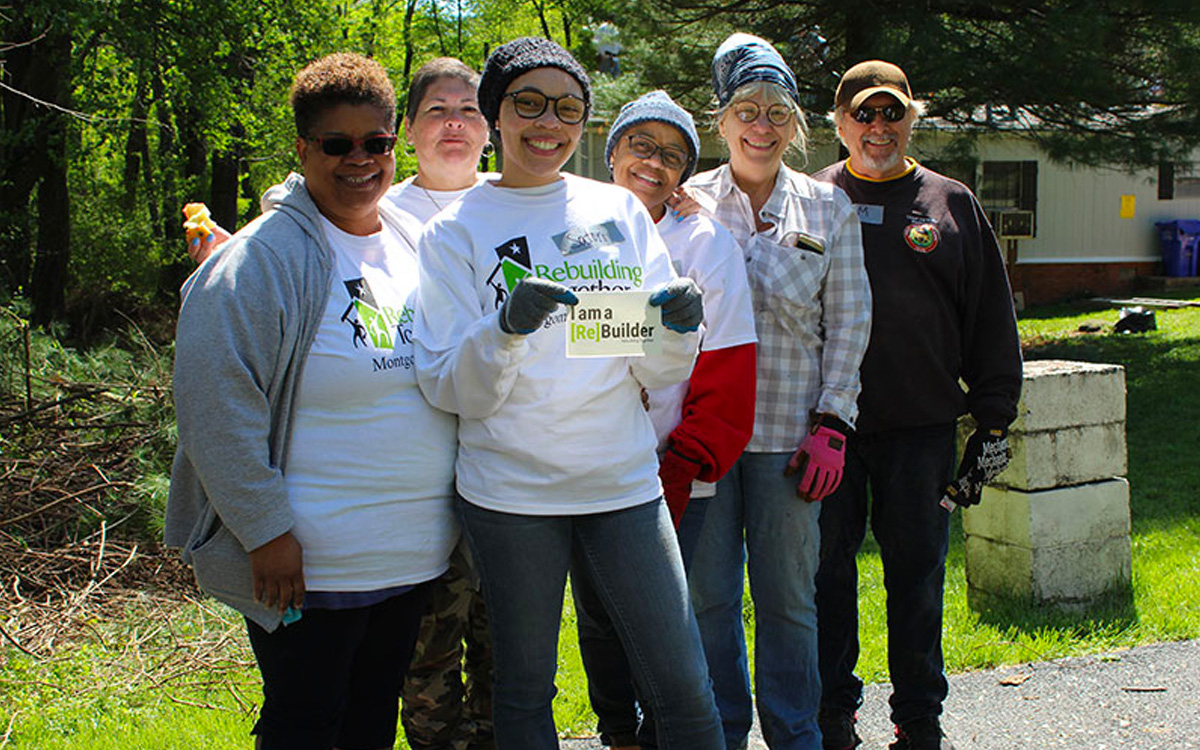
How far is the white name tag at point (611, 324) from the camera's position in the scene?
2432mm

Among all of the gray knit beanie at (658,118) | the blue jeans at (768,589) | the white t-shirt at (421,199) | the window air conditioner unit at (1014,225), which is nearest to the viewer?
the gray knit beanie at (658,118)

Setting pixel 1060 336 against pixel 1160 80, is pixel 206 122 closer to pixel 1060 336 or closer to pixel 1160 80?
pixel 1160 80

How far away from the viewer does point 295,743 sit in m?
2.56

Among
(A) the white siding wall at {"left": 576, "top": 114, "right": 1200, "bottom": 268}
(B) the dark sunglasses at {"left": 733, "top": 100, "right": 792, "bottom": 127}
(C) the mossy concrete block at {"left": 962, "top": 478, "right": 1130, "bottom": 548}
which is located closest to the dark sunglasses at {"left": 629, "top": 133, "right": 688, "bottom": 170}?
(B) the dark sunglasses at {"left": 733, "top": 100, "right": 792, "bottom": 127}

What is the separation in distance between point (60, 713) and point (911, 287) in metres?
3.63

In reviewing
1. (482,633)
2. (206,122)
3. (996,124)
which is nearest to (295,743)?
(482,633)

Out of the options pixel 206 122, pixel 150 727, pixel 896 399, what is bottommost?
pixel 150 727

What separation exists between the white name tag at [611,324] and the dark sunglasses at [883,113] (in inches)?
59.6

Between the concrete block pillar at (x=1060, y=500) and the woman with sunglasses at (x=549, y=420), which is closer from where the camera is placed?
the woman with sunglasses at (x=549, y=420)

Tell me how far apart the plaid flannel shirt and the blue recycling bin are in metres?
22.7

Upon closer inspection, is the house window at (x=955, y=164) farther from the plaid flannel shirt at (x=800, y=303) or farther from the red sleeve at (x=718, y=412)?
the red sleeve at (x=718, y=412)

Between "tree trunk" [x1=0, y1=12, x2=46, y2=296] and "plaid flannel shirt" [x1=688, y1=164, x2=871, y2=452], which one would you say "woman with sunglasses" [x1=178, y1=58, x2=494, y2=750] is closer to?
"plaid flannel shirt" [x1=688, y1=164, x2=871, y2=452]

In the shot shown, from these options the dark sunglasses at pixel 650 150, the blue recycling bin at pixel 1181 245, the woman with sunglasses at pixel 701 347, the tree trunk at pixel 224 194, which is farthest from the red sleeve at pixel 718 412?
the blue recycling bin at pixel 1181 245

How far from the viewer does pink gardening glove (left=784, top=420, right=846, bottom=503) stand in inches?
124
